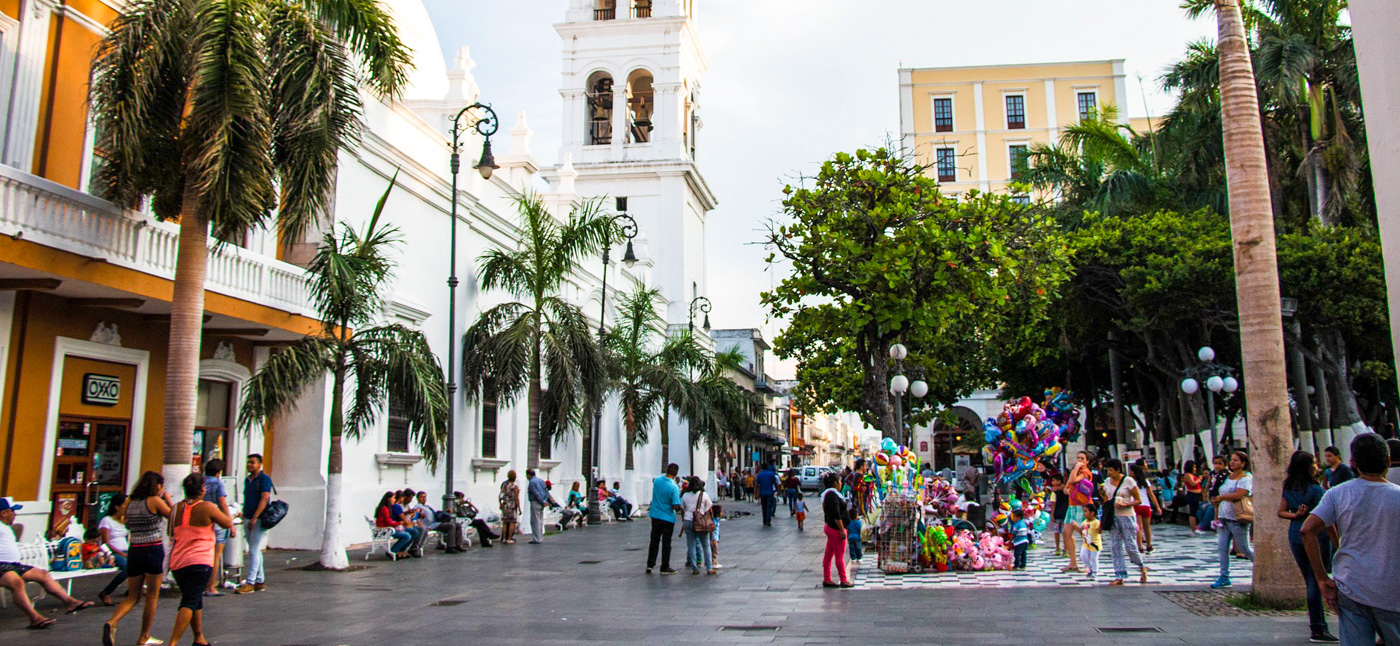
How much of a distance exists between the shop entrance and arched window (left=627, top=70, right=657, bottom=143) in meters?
32.0

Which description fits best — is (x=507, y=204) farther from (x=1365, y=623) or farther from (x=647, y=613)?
(x=1365, y=623)

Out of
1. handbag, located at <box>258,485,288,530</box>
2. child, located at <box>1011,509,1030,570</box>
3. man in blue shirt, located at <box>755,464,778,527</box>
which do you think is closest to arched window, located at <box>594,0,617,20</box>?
man in blue shirt, located at <box>755,464,778,527</box>

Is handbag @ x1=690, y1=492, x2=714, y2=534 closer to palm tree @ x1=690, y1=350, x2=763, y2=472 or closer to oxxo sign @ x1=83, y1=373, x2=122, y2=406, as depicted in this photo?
oxxo sign @ x1=83, y1=373, x2=122, y2=406

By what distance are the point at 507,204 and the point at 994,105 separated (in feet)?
117

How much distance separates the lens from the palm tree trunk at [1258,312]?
30.5ft

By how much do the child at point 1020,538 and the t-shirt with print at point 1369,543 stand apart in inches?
348

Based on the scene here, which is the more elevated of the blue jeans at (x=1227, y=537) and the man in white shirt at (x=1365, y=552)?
the man in white shirt at (x=1365, y=552)

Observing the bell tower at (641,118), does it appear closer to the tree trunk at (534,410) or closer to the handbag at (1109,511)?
the tree trunk at (534,410)

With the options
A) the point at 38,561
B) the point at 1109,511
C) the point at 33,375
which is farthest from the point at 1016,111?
the point at 38,561

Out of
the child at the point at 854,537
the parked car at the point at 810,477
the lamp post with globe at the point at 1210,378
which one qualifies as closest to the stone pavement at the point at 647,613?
the child at the point at 854,537

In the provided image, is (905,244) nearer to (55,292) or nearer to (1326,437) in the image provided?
(55,292)

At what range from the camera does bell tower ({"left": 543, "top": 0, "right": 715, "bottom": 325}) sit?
42.2 meters

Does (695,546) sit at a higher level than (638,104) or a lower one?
lower

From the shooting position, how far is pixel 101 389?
44.9 ft
